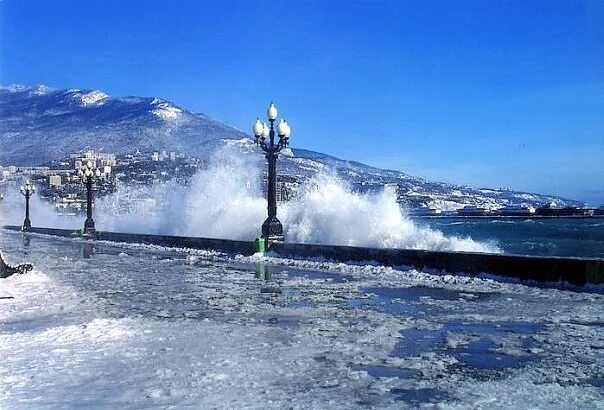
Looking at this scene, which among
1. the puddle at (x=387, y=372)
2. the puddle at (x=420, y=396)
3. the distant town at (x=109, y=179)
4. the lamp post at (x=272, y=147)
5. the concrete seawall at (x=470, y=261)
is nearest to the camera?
the puddle at (x=420, y=396)

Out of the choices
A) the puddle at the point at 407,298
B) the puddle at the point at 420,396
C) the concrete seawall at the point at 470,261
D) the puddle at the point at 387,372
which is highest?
the concrete seawall at the point at 470,261

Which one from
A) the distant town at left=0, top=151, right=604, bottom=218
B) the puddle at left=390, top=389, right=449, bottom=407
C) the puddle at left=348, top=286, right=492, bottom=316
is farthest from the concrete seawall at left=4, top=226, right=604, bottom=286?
the distant town at left=0, top=151, right=604, bottom=218

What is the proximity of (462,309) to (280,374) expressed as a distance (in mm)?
4382

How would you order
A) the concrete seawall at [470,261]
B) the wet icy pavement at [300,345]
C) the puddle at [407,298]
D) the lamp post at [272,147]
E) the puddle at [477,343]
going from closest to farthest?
the wet icy pavement at [300,345], the puddle at [477,343], the puddle at [407,298], the concrete seawall at [470,261], the lamp post at [272,147]

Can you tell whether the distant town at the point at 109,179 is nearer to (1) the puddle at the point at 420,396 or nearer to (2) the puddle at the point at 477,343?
(2) the puddle at the point at 477,343

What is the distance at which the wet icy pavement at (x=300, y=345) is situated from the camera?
4508 millimetres

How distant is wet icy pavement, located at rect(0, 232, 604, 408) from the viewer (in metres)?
4.51

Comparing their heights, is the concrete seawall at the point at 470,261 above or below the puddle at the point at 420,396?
above

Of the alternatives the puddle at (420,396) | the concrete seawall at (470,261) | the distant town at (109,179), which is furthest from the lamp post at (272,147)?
the distant town at (109,179)

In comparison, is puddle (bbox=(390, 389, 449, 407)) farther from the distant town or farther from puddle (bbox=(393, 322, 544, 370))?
the distant town

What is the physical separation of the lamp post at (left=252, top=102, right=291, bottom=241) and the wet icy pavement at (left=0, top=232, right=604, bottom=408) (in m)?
7.97

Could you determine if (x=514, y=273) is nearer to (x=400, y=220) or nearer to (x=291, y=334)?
(x=291, y=334)

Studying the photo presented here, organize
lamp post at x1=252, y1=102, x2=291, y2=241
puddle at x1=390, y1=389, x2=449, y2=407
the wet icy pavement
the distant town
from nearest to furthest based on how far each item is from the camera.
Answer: puddle at x1=390, y1=389, x2=449, y2=407, the wet icy pavement, lamp post at x1=252, y1=102, x2=291, y2=241, the distant town

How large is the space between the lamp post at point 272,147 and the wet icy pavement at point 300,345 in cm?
797
